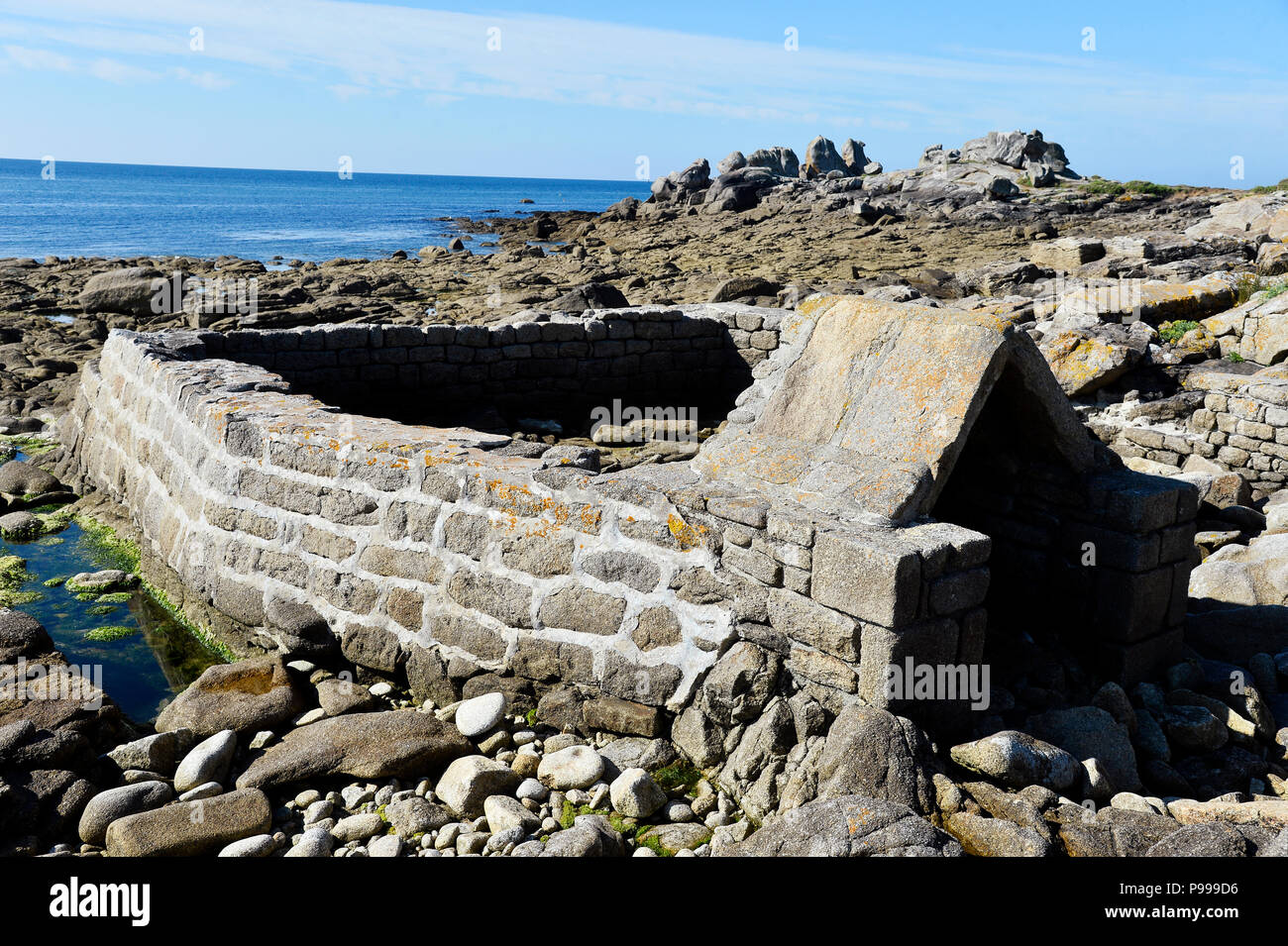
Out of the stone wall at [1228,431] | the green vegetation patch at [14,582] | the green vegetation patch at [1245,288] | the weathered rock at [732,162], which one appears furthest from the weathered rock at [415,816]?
the weathered rock at [732,162]

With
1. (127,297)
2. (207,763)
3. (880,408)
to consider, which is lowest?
(207,763)

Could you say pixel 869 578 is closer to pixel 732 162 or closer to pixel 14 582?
pixel 14 582

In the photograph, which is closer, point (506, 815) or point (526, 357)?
point (506, 815)

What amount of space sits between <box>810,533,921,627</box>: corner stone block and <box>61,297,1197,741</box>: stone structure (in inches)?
0.5

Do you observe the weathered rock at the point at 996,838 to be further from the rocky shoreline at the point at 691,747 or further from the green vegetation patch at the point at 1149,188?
the green vegetation patch at the point at 1149,188

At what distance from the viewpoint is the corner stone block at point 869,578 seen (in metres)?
3.71

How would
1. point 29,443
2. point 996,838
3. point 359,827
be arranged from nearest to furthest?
point 996,838 < point 359,827 < point 29,443

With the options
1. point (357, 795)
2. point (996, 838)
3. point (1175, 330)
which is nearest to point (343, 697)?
point (357, 795)

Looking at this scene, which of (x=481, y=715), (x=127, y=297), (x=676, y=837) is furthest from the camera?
(x=127, y=297)

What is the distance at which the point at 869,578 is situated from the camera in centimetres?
378

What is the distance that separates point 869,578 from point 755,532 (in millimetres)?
602

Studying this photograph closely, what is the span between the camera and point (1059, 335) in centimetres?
1073

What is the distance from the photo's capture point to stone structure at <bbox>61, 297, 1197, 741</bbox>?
4055mm
